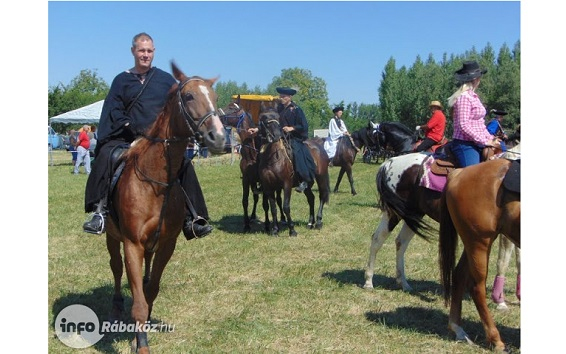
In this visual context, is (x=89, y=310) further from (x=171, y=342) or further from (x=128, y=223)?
(x=128, y=223)

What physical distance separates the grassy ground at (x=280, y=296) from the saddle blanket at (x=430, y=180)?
4.76 feet

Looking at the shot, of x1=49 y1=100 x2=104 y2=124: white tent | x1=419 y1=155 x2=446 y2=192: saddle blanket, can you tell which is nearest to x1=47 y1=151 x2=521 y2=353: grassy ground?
x1=419 y1=155 x2=446 y2=192: saddle blanket

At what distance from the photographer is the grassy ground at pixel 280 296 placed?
554 cm

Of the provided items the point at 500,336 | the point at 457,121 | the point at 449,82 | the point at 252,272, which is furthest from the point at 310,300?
the point at 449,82

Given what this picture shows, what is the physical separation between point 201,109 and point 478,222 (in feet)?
8.94

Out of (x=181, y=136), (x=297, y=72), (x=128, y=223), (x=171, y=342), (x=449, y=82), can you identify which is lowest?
(x=171, y=342)

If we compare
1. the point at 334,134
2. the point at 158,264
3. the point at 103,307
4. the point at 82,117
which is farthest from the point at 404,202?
the point at 82,117

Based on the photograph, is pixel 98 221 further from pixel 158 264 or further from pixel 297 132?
pixel 297 132

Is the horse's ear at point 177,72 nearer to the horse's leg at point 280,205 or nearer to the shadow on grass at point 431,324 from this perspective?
the shadow on grass at point 431,324

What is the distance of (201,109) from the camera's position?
451cm

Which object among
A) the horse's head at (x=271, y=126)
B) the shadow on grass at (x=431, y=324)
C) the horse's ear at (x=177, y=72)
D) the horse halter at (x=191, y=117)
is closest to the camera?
the horse halter at (x=191, y=117)

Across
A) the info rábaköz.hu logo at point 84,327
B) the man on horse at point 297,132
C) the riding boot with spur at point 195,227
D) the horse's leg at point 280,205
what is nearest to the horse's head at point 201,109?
the riding boot with spur at point 195,227

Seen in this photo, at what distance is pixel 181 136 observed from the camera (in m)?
4.80
